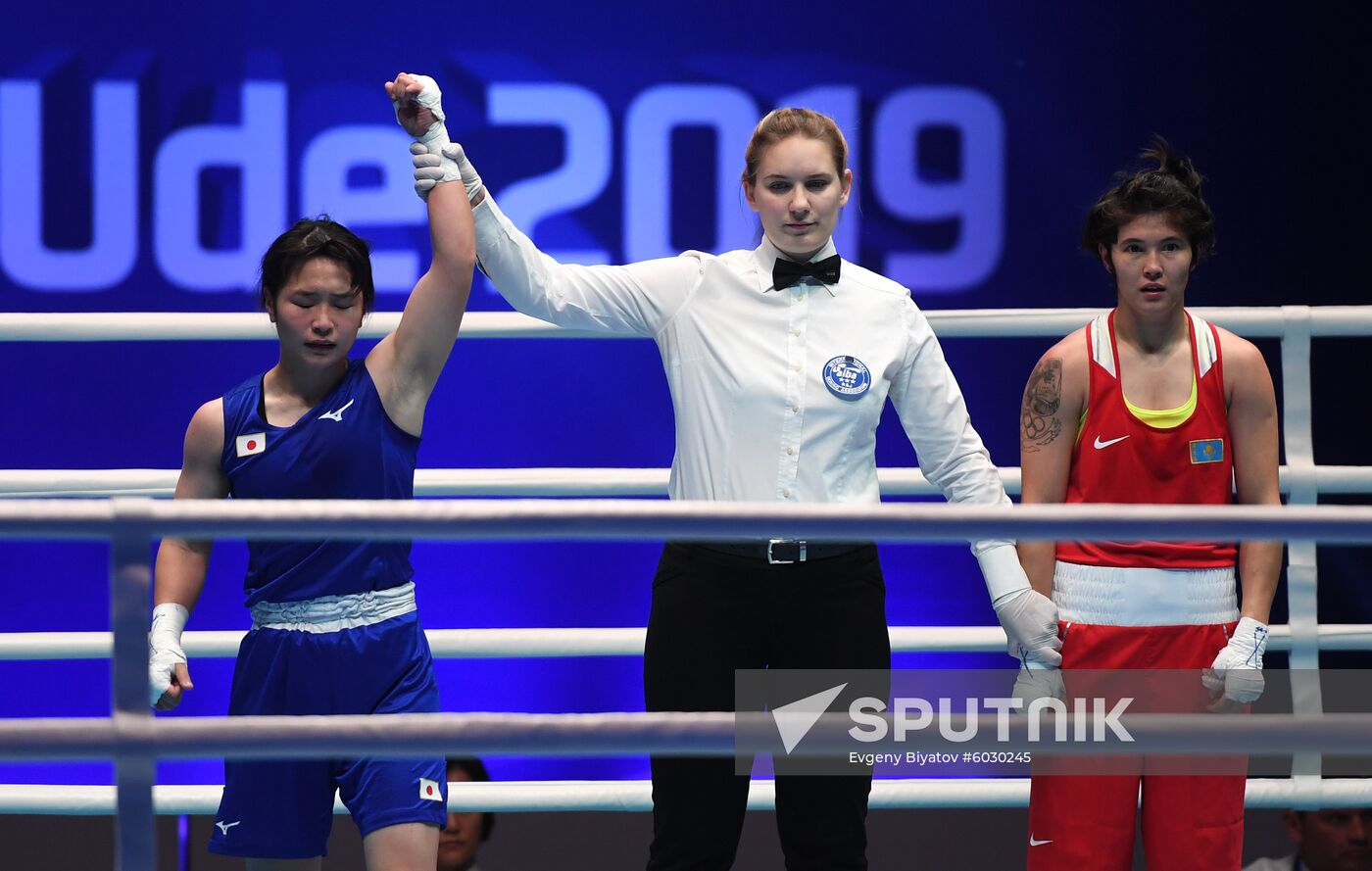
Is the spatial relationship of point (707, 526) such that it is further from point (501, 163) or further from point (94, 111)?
point (94, 111)

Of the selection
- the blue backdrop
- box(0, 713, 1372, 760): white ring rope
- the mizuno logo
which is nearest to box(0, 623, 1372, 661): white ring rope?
the mizuno logo

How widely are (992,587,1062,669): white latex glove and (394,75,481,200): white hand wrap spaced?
3.28 ft

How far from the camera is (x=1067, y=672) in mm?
2365

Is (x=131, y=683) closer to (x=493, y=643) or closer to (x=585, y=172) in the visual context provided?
(x=493, y=643)

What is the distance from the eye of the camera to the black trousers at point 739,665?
2.15 metres

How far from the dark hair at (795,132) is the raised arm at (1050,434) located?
46cm

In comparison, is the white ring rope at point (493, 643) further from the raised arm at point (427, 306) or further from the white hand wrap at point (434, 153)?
the white hand wrap at point (434, 153)

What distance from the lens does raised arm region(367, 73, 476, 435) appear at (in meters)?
2.12

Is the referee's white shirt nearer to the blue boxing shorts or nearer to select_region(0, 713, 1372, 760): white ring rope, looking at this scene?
the blue boxing shorts

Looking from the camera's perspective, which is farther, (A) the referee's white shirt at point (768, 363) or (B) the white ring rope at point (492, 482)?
(B) the white ring rope at point (492, 482)

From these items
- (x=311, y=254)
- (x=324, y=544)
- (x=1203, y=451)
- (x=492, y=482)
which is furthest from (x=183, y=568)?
(x=1203, y=451)

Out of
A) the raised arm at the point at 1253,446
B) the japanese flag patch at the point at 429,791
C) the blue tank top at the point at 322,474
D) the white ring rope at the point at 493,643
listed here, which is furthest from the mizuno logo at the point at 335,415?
the raised arm at the point at 1253,446

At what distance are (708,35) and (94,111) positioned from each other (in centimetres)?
172
